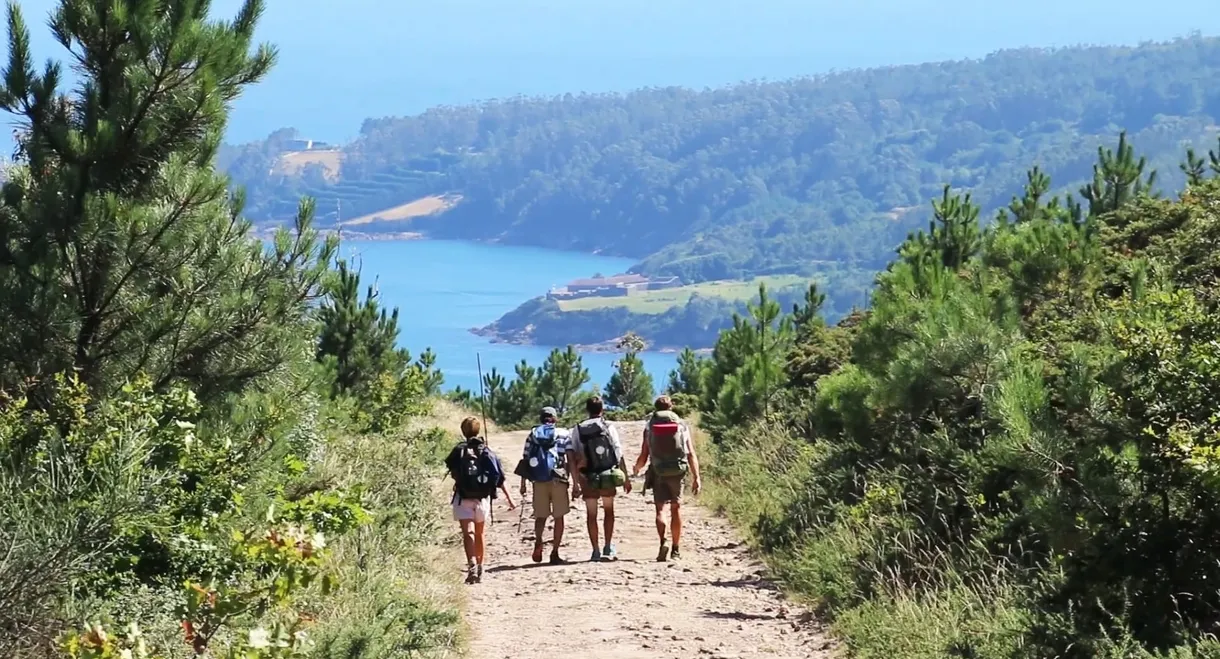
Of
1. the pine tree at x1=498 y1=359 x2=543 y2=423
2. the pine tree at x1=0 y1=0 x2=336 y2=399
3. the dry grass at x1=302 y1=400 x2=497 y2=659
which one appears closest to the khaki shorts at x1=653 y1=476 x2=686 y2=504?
the dry grass at x1=302 y1=400 x2=497 y2=659

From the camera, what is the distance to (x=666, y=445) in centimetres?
1245

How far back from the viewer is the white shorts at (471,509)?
11500 millimetres

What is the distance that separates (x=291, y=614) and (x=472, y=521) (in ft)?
11.6

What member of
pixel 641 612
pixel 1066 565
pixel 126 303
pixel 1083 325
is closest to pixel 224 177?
pixel 126 303

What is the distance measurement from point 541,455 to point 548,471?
0.49 ft

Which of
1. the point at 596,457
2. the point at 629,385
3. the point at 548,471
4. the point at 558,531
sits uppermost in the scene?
the point at 596,457

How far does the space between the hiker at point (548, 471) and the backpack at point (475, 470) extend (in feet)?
2.71

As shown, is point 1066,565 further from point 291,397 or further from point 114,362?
point 114,362

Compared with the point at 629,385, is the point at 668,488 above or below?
above

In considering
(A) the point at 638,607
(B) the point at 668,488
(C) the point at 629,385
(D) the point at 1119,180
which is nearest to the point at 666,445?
(B) the point at 668,488

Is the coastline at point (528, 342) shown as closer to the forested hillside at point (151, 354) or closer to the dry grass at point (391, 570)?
the dry grass at point (391, 570)

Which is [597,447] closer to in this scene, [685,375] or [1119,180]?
[1119,180]

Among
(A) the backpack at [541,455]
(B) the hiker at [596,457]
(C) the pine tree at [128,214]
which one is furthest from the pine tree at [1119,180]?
(C) the pine tree at [128,214]

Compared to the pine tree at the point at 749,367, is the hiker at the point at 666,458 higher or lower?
higher
